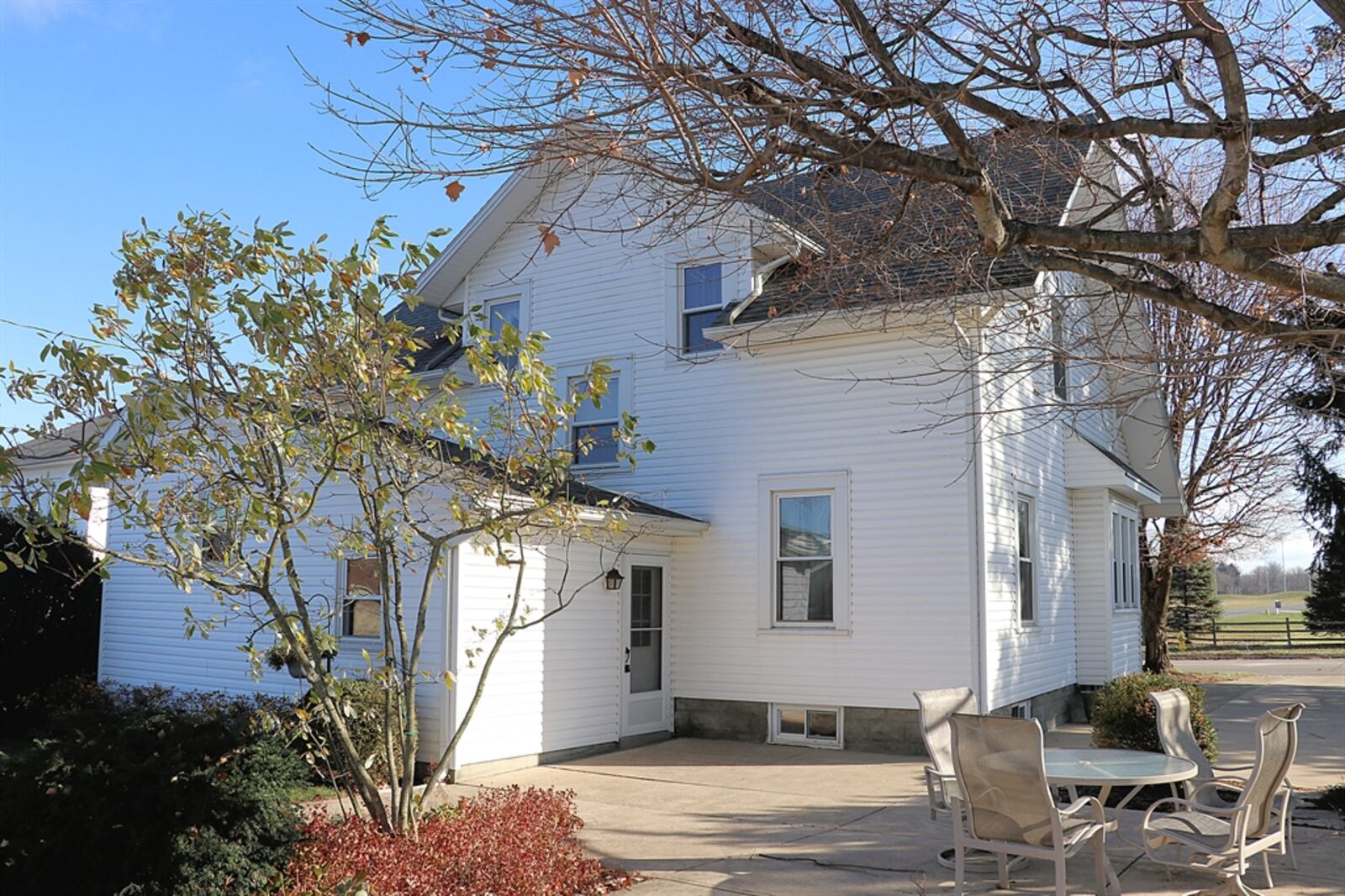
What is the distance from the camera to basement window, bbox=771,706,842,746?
Result: 45.7ft

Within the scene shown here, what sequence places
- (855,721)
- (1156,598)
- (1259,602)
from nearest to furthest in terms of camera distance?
1. (855,721)
2. (1156,598)
3. (1259,602)

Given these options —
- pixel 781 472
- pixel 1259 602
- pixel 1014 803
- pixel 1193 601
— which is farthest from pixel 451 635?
pixel 1259 602

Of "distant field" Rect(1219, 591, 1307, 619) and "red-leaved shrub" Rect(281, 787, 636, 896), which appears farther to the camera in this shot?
"distant field" Rect(1219, 591, 1307, 619)

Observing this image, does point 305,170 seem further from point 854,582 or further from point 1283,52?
point 854,582

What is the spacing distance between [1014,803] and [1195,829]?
4.86 ft

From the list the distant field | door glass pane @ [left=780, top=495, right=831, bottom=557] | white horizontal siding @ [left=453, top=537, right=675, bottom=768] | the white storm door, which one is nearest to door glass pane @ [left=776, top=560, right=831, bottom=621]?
door glass pane @ [left=780, top=495, right=831, bottom=557]

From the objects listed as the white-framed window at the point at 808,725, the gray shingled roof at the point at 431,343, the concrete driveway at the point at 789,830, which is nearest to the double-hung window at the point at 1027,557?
the white-framed window at the point at 808,725

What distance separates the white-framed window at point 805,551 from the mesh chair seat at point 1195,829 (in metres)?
6.62

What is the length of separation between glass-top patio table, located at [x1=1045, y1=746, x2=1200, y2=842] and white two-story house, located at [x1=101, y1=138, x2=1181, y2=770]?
4035 mm

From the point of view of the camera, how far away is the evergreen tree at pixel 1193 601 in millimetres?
40500

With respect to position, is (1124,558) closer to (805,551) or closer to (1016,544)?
(1016,544)

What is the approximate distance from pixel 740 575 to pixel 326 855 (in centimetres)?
863

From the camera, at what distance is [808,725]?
46.4 ft

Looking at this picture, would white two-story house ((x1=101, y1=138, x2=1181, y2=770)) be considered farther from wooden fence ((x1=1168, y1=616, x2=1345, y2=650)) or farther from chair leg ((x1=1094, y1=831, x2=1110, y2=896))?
wooden fence ((x1=1168, y1=616, x2=1345, y2=650))
